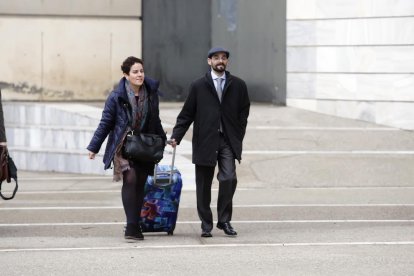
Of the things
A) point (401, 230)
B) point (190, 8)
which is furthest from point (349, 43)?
point (401, 230)

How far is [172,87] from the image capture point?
25875 mm

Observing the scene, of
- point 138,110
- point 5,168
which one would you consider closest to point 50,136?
point 5,168

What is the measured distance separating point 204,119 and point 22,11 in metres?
15.3

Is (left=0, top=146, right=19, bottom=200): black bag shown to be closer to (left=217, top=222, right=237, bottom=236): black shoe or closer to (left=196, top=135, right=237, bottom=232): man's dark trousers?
(left=196, top=135, right=237, bottom=232): man's dark trousers

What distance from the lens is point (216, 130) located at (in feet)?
35.6

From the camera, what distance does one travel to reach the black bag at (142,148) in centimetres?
1036

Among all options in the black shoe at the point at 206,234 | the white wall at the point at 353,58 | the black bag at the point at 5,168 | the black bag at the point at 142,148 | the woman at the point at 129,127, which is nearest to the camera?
the black bag at the point at 142,148

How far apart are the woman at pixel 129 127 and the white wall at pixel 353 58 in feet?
34.8

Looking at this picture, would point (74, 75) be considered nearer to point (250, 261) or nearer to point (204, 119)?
point (204, 119)

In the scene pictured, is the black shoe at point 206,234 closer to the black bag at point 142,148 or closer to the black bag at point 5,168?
the black bag at point 142,148

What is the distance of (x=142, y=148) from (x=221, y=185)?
0.97m

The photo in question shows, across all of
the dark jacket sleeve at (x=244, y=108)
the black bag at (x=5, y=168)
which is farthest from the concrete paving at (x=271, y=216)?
the dark jacket sleeve at (x=244, y=108)

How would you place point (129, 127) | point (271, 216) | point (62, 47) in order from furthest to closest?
point (62, 47), point (271, 216), point (129, 127)

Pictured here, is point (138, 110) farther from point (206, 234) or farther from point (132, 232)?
point (206, 234)
